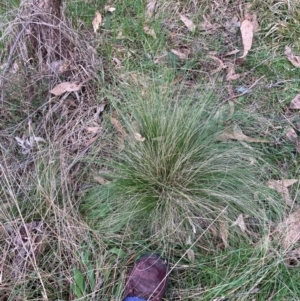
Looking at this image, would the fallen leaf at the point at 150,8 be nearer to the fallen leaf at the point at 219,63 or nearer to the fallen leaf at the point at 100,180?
the fallen leaf at the point at 219,63

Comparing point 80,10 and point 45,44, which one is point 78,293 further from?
point 80,10

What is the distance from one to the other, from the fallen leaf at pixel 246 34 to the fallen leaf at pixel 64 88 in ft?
3.15

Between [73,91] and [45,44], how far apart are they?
Result: 0.30 metres

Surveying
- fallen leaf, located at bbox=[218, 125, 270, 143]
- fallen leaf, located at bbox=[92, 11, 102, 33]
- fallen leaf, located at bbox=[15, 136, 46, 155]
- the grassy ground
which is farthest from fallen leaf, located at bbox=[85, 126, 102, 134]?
fallen leaf, located at bbox=[92, 11, 102, 33]

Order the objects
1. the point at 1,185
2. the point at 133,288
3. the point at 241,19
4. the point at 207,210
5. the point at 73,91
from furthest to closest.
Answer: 1. the point at 241,19
2. the point at 73,91
3. the point at 1,185
4. the point at 207,210
5. the point at 133,288

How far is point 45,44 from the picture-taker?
2.44 meters

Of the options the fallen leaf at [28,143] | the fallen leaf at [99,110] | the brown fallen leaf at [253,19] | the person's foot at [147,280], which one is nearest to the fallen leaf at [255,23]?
the brown fallen leaf at [253,19]

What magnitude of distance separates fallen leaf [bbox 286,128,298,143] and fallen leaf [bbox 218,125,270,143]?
0.14 m

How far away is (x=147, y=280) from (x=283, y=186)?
754 millimetres

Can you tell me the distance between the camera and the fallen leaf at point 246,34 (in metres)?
2.56

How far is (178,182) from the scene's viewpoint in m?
1.99

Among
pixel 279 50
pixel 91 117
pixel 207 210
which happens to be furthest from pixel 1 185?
pixel 279 50

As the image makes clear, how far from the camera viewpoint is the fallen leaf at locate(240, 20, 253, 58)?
8.41 feet

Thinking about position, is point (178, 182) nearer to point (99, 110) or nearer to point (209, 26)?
point (99, 110)
